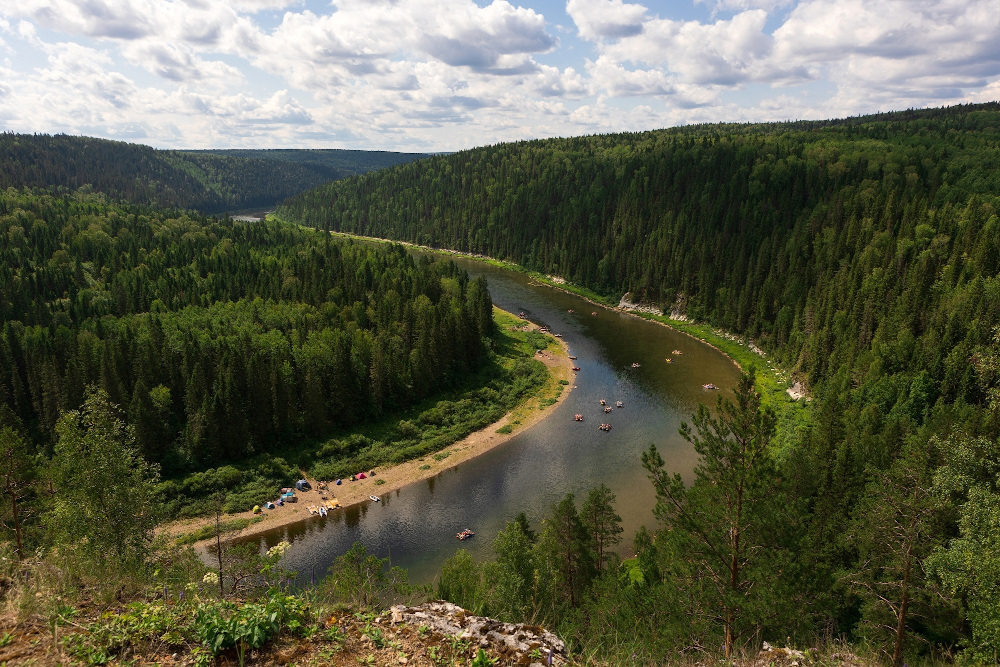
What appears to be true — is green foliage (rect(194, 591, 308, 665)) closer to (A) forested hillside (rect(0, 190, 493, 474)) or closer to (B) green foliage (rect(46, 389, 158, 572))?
(B) green foliage (rect(46, 389, 158, 572))

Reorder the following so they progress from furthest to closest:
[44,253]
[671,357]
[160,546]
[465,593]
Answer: [44,253] → [671,357] → [465,593] → [160,546]

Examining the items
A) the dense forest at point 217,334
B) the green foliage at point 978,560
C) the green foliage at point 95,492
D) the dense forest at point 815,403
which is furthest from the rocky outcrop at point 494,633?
the dense forest at point 217,334

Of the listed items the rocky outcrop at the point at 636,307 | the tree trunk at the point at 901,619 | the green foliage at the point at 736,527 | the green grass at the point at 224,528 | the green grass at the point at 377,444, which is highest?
the green foliage at the point at 736,527

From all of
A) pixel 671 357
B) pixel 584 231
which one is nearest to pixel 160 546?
pixel 671 357

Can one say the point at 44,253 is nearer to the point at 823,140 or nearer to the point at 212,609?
the point at 212,609

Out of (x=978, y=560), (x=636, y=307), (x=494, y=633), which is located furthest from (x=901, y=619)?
(x=636, y=307)

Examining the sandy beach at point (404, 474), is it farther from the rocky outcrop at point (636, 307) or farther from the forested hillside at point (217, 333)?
the rocky outcrop at point (636, 307)

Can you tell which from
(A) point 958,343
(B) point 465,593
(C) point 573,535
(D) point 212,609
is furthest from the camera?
(A) point 958,343
